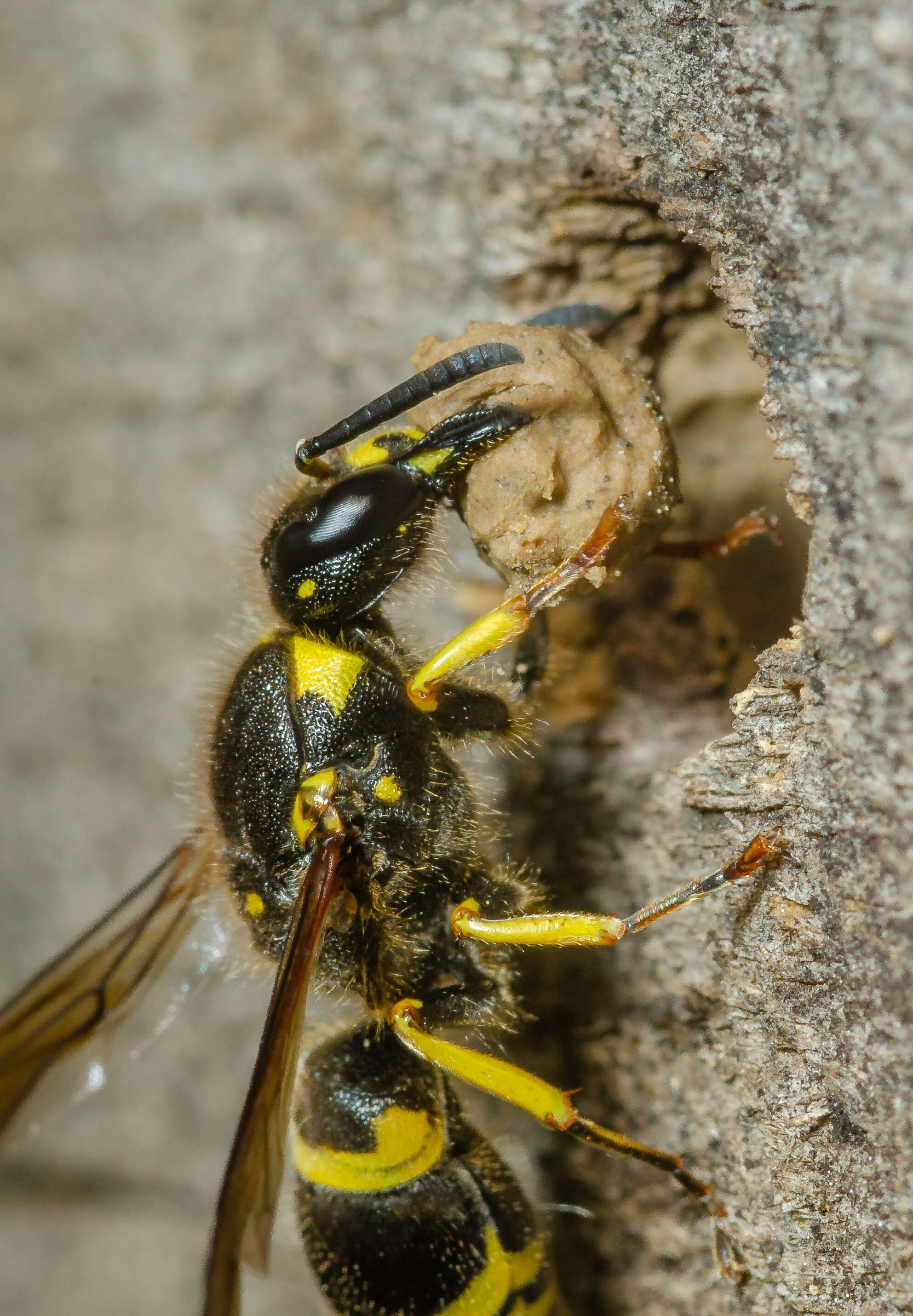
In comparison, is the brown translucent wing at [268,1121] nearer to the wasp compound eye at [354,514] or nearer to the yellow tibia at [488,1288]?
the wasp compound eye at [354,514]

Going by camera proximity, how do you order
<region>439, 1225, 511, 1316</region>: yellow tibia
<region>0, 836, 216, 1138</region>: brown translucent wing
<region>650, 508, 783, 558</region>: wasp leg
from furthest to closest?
<region>0, 836, 216, 1138</region>: brown translucent wing
<region>650, 508, 783, 558</region>: wasp leg
<region>439, 1225, 511, 1316</region>: yellow tibia

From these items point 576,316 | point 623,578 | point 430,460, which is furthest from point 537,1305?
point 576,316

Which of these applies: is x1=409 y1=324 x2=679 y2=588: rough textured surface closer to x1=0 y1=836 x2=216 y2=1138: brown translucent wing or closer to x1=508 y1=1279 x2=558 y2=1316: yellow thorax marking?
x1=0 y1=836 x2=216 y2=1138: brown translucent wing

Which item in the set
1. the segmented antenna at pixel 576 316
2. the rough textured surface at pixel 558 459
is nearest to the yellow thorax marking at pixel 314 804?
the rough textured surface at pixel 558 459

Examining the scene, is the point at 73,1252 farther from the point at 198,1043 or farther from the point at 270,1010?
the point at 270,1010

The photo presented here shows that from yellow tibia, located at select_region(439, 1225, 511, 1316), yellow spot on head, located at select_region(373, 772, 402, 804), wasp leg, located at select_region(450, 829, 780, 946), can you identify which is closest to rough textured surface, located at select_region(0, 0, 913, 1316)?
wasp leg, located at select_region(450, 829, 780, 946)

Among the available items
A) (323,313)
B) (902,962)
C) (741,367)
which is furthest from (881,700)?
(323,313)
